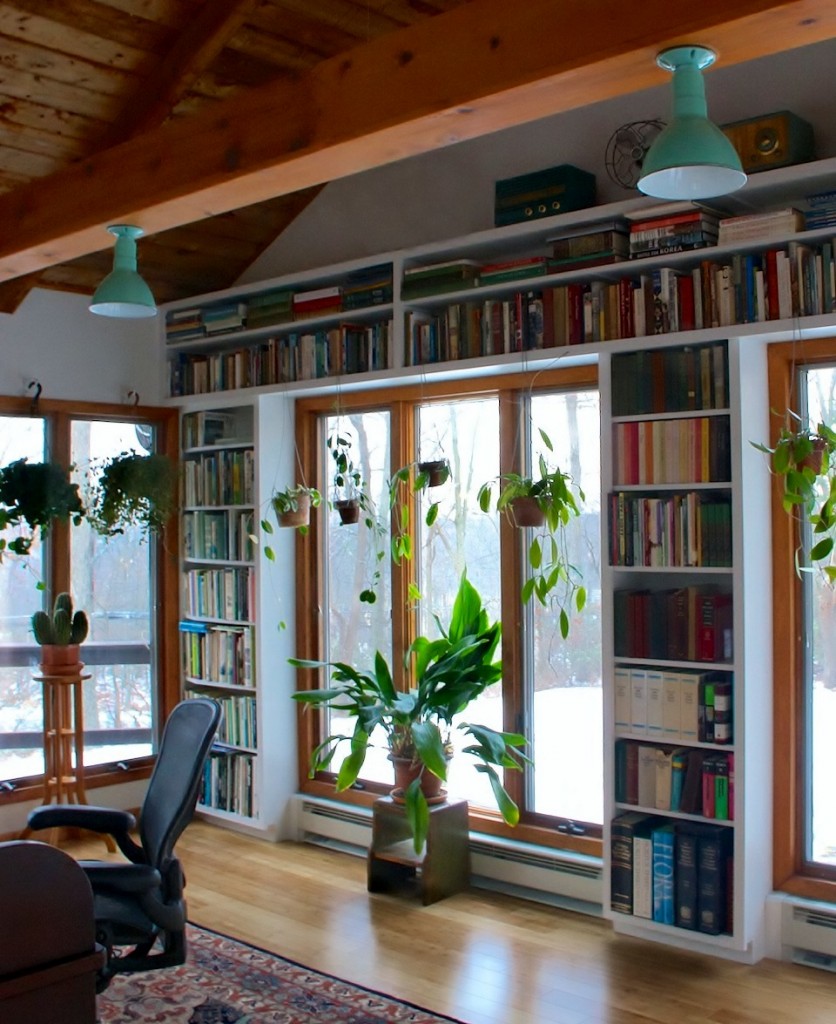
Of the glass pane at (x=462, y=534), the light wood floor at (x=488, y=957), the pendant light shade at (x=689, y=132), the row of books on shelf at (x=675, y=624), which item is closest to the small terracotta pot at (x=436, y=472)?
the glass pane at (x=462, y=534)

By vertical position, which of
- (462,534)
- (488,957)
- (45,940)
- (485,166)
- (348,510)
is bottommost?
(488,957)

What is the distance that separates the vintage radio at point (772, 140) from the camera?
154 inches

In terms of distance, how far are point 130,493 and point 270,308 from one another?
3.76 feet

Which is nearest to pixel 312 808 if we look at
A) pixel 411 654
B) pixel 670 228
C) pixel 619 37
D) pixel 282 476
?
pixel 411 654

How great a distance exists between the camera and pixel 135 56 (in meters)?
4.76

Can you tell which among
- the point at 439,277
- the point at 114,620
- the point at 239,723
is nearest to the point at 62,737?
the point at 114,620

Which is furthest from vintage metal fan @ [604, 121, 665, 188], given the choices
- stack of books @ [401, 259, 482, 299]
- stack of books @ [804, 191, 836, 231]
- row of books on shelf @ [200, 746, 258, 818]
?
row of books on shelf @ [200, 746, 258, 818]

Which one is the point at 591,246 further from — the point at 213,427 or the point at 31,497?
the point at 31,497

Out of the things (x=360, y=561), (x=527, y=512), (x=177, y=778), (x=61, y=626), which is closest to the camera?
(x=177, y=778)

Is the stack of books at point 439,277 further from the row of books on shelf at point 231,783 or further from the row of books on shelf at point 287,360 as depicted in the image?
the row of books on shelf at point 231,783

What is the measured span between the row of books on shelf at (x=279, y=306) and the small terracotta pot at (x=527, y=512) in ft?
4.18

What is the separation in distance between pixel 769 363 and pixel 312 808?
305 centimetres

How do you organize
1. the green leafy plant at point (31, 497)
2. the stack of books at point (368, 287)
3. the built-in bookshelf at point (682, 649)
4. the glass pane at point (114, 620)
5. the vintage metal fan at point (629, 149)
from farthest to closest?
the glass pane at point (114, 620) < the green leafy plant at point (31, 497) < the stack of books at point (368, 287) < the vintage metal fan at point (629, 149) < the built-in bookshelf at point (682, 649)

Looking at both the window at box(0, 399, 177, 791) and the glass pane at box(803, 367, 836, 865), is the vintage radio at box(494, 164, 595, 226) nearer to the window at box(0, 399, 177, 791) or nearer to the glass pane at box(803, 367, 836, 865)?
the glass pane at box(803, 367, 836, 865)
